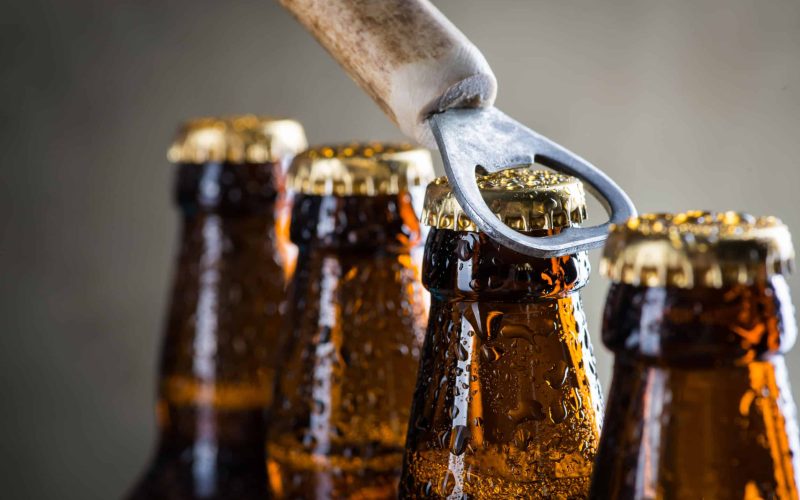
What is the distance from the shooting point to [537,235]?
0.39 m

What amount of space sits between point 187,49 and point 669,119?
0.70m

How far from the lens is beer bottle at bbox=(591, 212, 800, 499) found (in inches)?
12.2

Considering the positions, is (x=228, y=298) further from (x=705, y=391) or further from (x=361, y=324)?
(x=705, y=391)

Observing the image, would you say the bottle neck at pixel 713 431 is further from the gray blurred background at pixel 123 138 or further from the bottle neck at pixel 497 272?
the gray blurred background at pixel 123 138

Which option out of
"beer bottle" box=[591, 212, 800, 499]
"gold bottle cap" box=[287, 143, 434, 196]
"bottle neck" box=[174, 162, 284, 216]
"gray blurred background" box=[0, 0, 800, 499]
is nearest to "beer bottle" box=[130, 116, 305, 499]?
"bottle neck" box=[174, 162, 284, 216]

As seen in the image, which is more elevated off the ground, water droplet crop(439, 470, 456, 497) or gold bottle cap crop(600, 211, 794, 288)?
gold bottle cap crop(600, 211, 794, 288)

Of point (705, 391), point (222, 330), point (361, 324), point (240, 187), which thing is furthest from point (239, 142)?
point (705, 391)

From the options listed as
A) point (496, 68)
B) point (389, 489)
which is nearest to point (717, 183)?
point (496, 68)

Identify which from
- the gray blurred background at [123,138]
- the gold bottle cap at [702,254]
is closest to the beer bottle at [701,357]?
the gold bottle cap at [702,254]

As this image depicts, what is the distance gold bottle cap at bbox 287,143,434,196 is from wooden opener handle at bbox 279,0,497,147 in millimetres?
59

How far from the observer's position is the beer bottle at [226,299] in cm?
73

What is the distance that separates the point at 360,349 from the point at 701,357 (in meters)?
0.23

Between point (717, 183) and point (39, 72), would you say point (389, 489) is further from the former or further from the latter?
point (39, 72)

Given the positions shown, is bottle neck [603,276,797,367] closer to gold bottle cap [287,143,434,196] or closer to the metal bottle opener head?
the metal bottle opener head
